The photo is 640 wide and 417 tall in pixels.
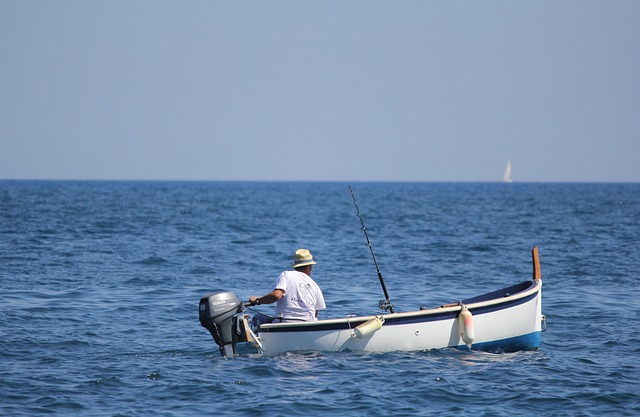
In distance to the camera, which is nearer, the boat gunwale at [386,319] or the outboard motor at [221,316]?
the boat gunwale at [386,319]

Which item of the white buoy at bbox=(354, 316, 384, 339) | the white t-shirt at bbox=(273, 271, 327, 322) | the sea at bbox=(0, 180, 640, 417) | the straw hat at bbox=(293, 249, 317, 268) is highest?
the straw hat at bbox=(293, 249, 317, 268)

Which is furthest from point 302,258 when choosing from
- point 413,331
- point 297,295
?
point 413,331

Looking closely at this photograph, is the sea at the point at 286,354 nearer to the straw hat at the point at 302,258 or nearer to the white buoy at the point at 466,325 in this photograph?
the white buoy at the point at 466,325

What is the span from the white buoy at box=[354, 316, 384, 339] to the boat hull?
0.06 meters

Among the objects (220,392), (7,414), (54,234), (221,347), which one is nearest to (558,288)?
Result: (221,347)

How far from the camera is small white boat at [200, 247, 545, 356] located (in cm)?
1257

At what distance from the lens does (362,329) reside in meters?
12.4

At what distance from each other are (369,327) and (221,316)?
2.18 metres

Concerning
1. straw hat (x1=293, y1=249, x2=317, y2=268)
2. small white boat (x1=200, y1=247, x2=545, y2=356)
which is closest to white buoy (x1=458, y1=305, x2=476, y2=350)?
small white boat (x1=200, y1=247, x2=545, y2=356)

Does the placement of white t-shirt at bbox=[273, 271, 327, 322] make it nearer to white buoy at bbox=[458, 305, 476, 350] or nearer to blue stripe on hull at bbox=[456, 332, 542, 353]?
white buoy at bbox=[458, 305, 476, 350]

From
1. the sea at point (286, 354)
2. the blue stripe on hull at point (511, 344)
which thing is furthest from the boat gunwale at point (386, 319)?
the blue stripe on hull at point (511, 344)

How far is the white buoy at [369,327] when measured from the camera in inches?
490

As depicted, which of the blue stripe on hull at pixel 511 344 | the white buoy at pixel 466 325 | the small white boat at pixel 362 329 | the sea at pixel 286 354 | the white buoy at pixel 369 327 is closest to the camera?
the sea at pixel 286 354

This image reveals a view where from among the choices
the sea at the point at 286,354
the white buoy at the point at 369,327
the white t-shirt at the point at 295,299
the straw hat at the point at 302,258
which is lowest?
the sea at the point at 286,354
